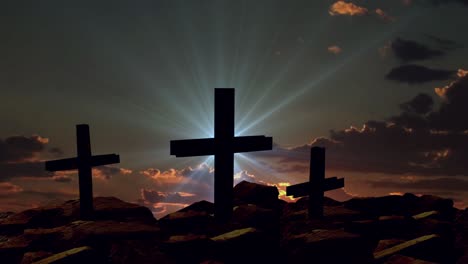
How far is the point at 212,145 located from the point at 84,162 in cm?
491

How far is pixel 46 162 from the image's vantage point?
50.6 feet

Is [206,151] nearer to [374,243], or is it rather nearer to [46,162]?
[374,243]

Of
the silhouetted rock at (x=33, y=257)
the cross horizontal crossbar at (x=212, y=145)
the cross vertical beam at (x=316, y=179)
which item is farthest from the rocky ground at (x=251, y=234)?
the cross horizontal crossbar at (x=212, y=145)

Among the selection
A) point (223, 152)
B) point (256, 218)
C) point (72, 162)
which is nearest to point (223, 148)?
point (223, 152)

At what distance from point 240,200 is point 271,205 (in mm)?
820

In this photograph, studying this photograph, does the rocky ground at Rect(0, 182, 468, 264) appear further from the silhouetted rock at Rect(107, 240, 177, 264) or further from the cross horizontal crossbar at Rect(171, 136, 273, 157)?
the cross horizontal crossbar at Rect(171, 136, 273, 157)

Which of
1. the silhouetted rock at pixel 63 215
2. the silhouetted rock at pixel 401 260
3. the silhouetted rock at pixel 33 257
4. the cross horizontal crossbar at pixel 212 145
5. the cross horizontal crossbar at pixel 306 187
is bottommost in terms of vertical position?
the silhouetted rock at pixel 63 215

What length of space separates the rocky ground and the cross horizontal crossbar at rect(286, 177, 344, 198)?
1.98 ft

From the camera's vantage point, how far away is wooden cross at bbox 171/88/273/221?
476 inches

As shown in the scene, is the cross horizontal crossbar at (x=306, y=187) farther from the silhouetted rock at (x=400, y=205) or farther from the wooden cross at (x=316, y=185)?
the silhouetted rock at (x=400, y=205)

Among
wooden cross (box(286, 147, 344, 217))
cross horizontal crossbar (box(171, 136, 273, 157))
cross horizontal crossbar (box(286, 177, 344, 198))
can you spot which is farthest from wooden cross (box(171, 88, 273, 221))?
wooden cross (box(286, 147, 344, 217))

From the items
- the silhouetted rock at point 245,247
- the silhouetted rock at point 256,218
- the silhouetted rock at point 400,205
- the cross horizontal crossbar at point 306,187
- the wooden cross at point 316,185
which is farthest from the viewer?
the silhouetted rock at point 400,205

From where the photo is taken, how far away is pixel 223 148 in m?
12.3

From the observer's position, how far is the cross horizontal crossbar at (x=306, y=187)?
A: 12.9 meters
